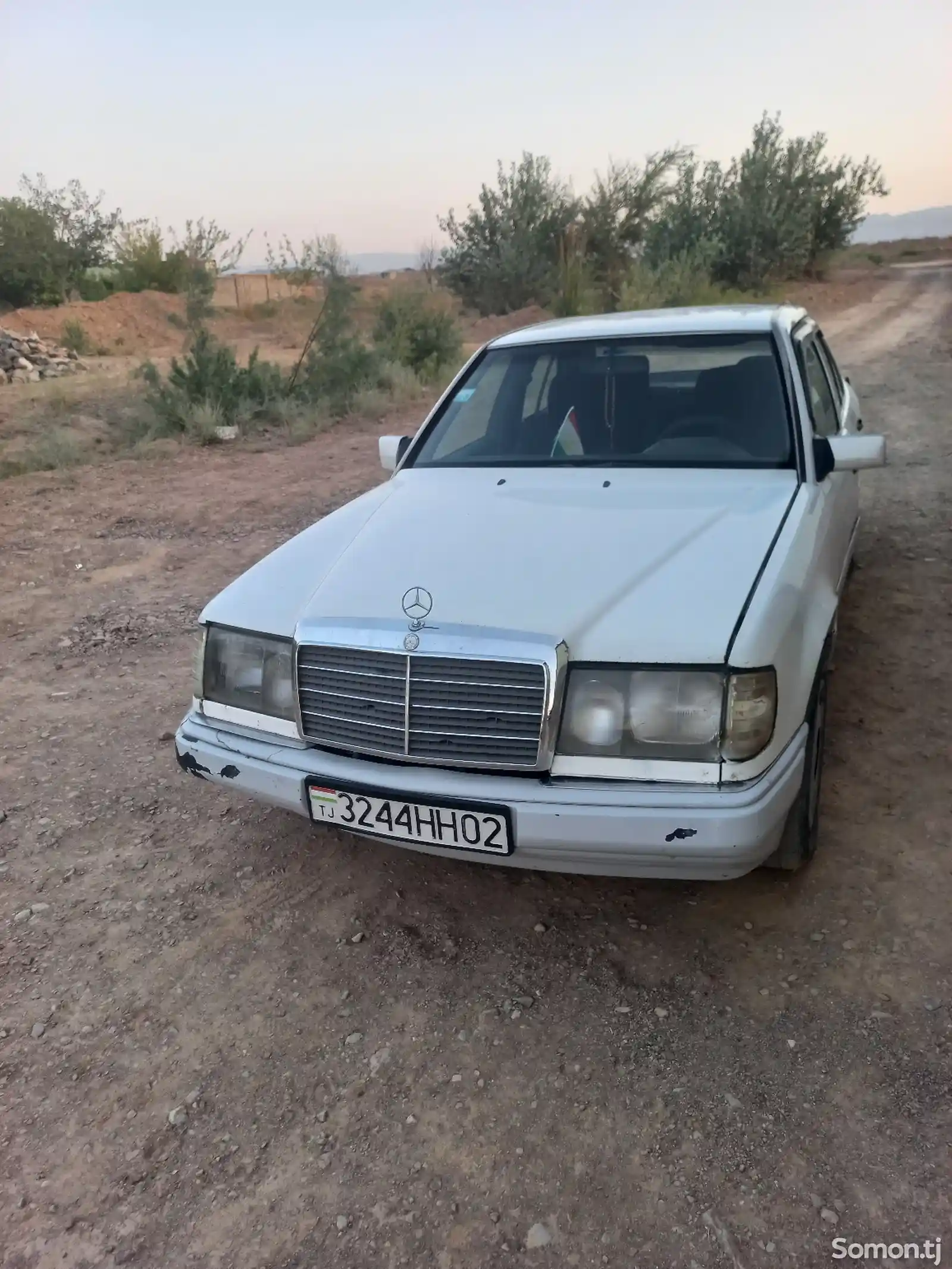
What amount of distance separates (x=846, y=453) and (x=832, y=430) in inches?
29.3

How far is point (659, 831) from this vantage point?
213cm

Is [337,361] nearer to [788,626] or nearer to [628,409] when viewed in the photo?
[628,409]

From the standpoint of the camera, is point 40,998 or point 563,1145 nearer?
point 563,1145

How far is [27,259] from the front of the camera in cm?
2452

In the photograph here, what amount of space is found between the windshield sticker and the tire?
1.23 m

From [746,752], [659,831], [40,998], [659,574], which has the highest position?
[659,574]

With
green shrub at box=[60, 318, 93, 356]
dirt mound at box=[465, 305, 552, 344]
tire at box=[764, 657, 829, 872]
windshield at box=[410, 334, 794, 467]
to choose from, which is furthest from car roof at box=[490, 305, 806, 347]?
green shrub at box=[60, 318, 93, 356]

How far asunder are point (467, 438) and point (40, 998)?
8.14ft

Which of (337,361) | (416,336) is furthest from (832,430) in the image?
(416,336)

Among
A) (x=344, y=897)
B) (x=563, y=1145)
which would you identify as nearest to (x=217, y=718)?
(x=344, y=897)

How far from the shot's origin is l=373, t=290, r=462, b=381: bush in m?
13.8

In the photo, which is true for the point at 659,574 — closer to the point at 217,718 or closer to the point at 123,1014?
the point at 217,718

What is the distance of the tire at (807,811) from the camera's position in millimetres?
2600

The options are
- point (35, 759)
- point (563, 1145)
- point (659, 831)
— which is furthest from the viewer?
point (35, 759)
